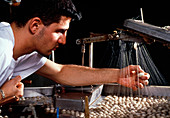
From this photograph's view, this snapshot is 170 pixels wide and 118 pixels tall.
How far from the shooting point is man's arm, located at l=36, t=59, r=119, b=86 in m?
1.25

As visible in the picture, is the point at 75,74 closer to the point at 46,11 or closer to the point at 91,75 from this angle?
the point at 91,75

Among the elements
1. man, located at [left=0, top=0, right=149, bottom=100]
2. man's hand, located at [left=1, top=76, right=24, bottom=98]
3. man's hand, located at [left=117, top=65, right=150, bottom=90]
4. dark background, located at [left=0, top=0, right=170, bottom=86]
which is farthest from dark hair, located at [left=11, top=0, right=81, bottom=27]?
dark background, located at [left=0, top=0, right=170, bottom=86]

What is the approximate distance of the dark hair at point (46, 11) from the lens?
3.17ft

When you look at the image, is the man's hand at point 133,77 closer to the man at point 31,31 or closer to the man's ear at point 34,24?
the man at point 31,31

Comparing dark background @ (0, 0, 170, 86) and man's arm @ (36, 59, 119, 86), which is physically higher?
dark background @ (0, 0, 170, 86)

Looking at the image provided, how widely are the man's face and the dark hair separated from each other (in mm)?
26

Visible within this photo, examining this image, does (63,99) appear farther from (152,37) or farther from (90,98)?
(152,37)

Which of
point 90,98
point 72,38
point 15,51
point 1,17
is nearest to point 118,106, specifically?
point 90,98

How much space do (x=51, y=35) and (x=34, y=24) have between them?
0.34ft

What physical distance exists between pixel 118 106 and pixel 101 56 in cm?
143

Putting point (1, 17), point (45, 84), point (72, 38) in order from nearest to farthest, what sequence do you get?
point (45, 84) → point (1, 17) → point (72, 38)

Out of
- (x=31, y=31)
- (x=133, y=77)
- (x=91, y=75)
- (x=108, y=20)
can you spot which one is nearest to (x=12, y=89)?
(x=31, y=31)

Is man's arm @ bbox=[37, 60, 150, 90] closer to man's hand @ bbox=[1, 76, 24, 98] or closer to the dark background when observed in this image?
man's hand @ bbox=[1, 76, 24, 98]

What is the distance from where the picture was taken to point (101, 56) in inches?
106
